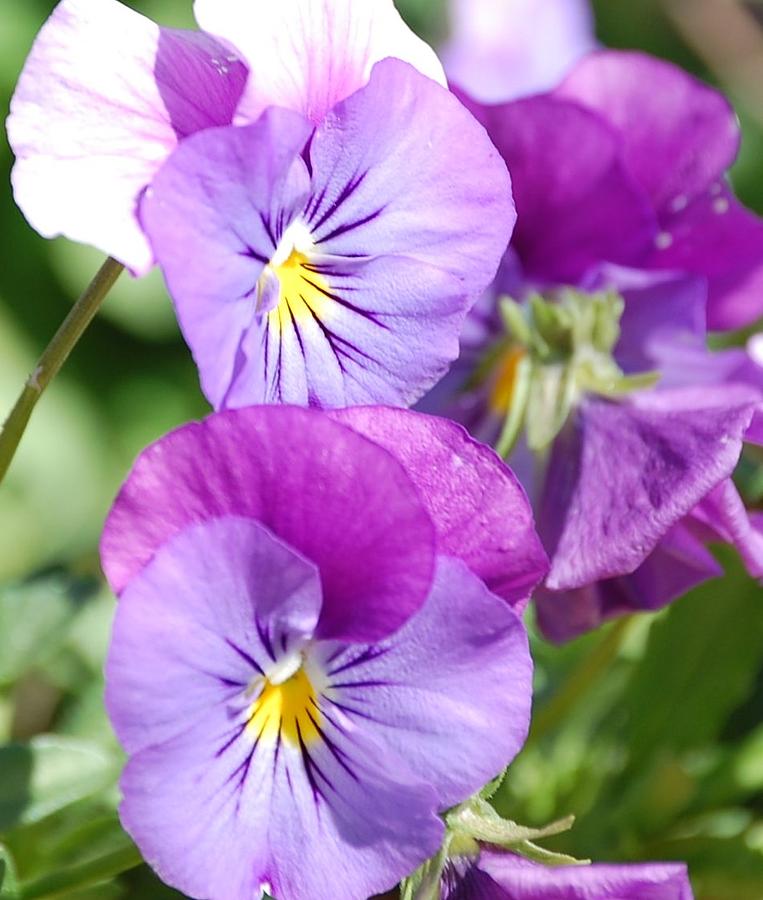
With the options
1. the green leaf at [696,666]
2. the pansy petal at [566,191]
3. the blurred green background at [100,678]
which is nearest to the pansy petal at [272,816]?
the blurred green background at [100,678]

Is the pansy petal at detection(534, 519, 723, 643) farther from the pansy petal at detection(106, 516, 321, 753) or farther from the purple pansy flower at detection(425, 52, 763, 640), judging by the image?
the pansy petal at detection(106, 516, 321, 753)

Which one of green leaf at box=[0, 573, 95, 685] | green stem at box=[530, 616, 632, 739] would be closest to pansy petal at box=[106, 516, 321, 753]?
green leaf at box=[0, 573, 95, 685]

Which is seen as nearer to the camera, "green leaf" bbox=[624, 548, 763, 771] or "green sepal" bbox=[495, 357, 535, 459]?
"green sepal" bbox=[495, 357, 535, 459]

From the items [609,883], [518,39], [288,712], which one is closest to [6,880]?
[288,712]

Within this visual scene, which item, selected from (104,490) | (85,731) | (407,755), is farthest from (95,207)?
(104,490)

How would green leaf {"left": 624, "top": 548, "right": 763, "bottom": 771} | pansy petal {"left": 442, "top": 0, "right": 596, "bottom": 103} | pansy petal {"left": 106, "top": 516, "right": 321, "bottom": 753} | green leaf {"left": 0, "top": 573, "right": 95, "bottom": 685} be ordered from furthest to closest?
pansy petal {"left": 442, "top": 0, "right": 596, "bottom": 103}, green leaf {"left": 624, "top": 548, "right": 763, "bottom": 771}, green leaf {"left": 0, "top": 573, "right": 95, "bottom": 685}, pansy petal {"left": 106, "top": 516, "right": 321, "bottom": 753}

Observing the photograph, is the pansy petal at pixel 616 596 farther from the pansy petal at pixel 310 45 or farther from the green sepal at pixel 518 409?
the pansy petal at pixel 310 45

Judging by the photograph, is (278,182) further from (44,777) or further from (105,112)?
(44,777)
